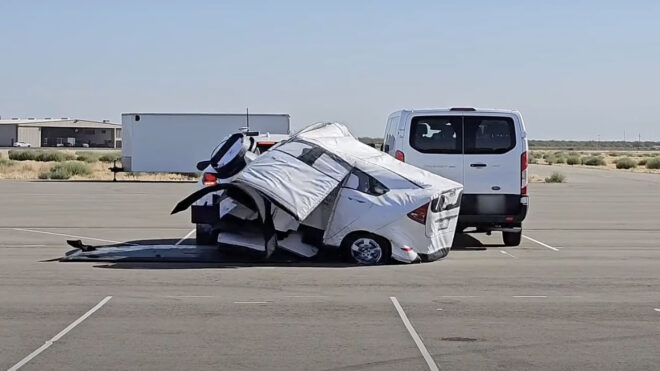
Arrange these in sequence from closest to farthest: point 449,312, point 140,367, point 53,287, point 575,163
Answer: point 140,367 → point 449,312 → point 53,287 → point 575,163

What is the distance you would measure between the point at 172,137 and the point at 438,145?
32.2m

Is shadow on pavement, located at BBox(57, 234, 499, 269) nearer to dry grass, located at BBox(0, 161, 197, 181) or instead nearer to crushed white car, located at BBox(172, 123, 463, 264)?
crushed white car, located at BBox(172, 123, 463, 264)

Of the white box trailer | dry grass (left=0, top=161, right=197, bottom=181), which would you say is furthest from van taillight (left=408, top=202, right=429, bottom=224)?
dry grass (left=0, top=161, right=197, bottom=181)

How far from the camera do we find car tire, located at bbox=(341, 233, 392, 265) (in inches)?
635

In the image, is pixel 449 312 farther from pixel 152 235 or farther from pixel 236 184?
pixel 152 235

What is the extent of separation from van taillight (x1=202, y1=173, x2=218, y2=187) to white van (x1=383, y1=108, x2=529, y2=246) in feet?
10.6

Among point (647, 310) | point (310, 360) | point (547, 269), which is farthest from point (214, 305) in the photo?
point (547, 269)

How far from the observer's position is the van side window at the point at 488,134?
1864 cm

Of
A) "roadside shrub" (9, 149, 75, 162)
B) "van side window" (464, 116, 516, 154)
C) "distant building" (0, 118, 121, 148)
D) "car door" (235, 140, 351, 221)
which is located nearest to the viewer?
"car door" (235, 140, 351, 221)

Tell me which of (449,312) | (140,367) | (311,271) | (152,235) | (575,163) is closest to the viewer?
(140,367)

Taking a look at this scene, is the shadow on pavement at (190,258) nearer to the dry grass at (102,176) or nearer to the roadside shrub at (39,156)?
the dry grass at (102,176)

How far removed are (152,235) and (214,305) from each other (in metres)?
9.62

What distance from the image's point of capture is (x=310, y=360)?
9.09m

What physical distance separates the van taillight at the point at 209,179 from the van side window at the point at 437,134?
3.44 m
